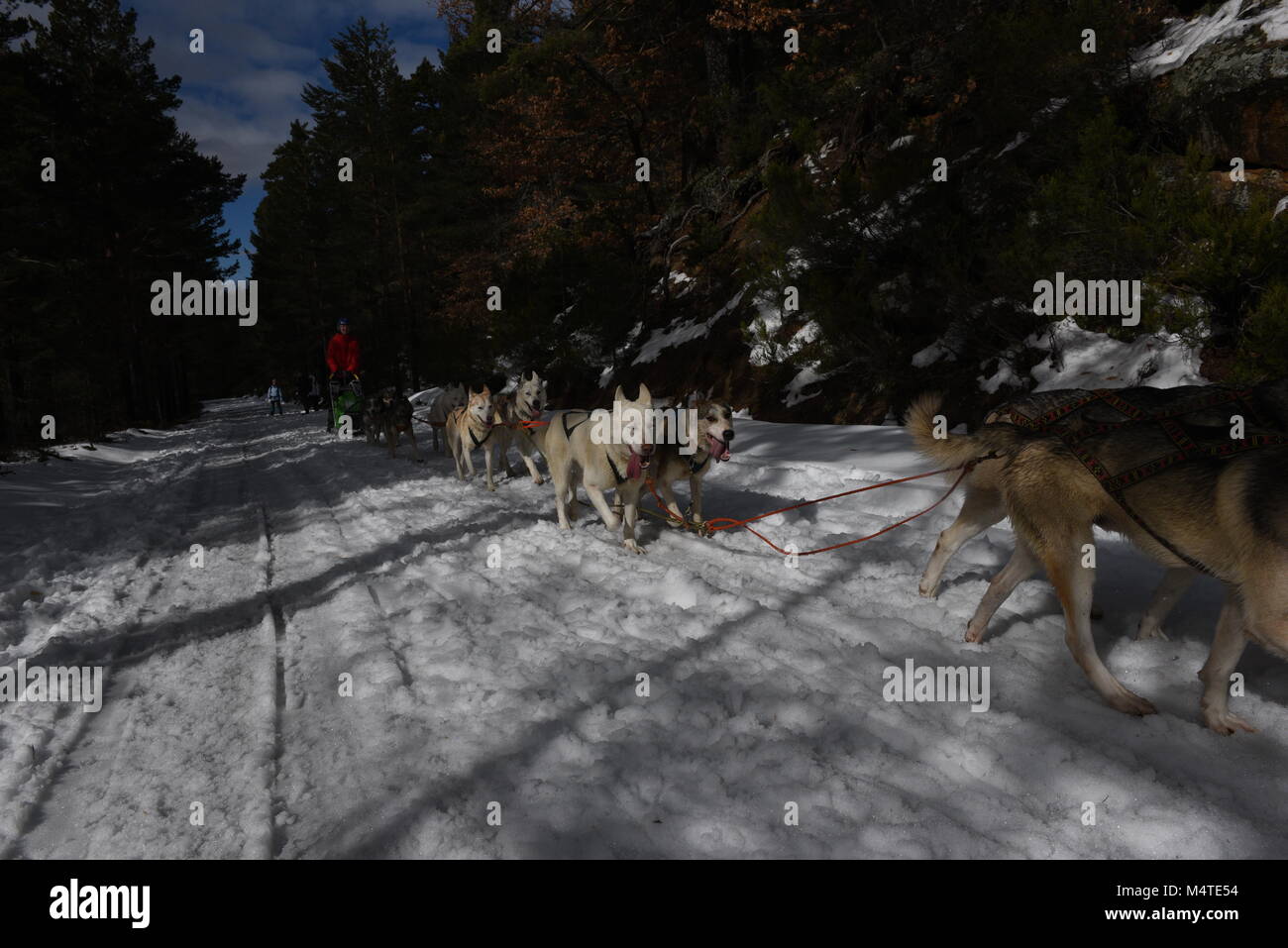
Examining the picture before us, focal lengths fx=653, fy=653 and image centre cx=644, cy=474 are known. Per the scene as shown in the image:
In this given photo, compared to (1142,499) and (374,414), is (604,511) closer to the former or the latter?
(1142,499)

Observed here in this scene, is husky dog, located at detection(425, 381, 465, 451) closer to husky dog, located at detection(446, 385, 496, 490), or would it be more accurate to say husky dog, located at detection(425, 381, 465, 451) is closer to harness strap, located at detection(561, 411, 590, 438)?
husky dog, located at detection(446, 385, 496, 490)

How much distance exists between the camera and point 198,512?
8.44 meters

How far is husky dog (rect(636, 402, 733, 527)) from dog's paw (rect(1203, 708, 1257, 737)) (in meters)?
3.88

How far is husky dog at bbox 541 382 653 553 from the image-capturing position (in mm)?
5941

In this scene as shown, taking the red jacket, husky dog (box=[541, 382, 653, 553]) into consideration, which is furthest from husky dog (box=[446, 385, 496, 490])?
the red jacket

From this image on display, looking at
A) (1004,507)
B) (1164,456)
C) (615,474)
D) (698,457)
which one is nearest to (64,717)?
(615,474)

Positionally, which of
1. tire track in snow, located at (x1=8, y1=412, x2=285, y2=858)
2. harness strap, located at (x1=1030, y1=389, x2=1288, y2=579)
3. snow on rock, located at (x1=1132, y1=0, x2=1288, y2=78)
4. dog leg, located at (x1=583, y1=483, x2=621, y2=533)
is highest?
snow on rock, located at (x1=1132, y1=0, x2=1288, y2=78)

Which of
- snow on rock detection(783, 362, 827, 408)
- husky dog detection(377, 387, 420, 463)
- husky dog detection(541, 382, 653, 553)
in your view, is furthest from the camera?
husky dog detection(377, 387, 420, 463)

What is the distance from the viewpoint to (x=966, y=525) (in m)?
4.24

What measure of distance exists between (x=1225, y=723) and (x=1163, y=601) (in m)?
0.97

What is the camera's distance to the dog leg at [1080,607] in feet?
10.1

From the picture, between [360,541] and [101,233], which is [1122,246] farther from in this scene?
[101,233]

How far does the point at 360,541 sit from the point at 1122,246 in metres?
8.64
